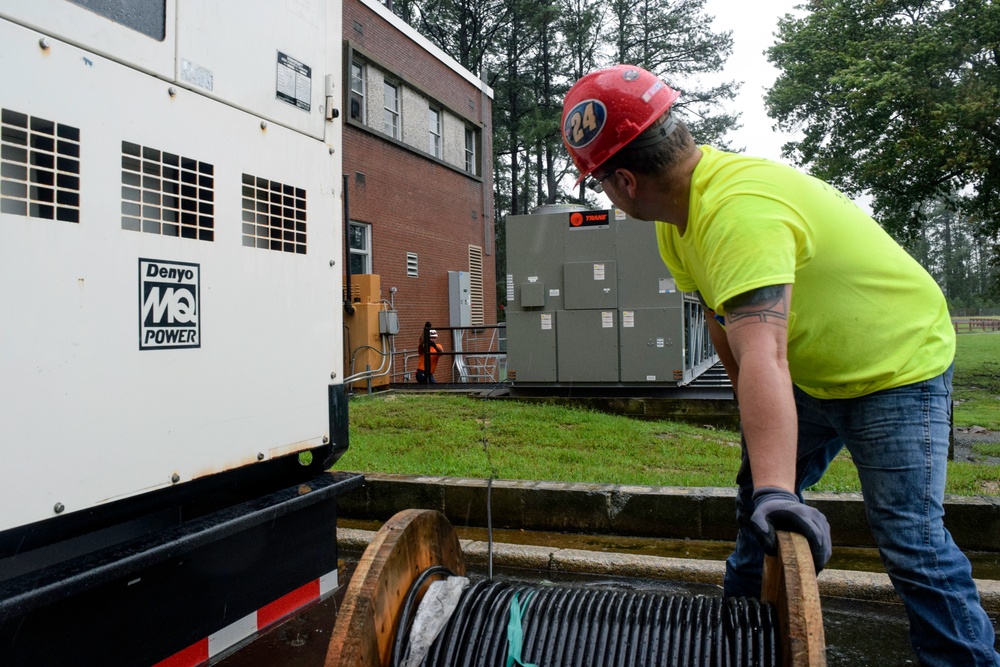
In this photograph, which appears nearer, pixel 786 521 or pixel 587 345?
pixel 786 521

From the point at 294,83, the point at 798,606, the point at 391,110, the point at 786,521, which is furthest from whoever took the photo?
the point at 391,110

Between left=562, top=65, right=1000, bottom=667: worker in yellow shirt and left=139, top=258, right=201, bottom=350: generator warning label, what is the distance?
1327mm

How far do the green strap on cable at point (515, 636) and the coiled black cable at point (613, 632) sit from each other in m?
0.01

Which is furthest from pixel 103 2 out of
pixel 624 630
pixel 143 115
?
pixel 624 630

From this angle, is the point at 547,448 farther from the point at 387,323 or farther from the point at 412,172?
the point at 412,172

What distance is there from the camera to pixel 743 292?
174 centimetres

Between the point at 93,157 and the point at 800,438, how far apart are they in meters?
2.42

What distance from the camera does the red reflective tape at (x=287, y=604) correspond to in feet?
9.59

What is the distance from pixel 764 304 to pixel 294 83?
7.07 feet

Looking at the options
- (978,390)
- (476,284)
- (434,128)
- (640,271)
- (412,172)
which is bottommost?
(978,390)

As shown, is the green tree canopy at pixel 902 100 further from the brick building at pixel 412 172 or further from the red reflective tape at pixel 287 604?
the red reflective tape at pixel 287 604

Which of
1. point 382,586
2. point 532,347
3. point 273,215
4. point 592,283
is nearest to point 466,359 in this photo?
point 532,347

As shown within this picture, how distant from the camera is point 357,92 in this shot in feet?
55.2

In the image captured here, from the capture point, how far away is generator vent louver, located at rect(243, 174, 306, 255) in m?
2.80
